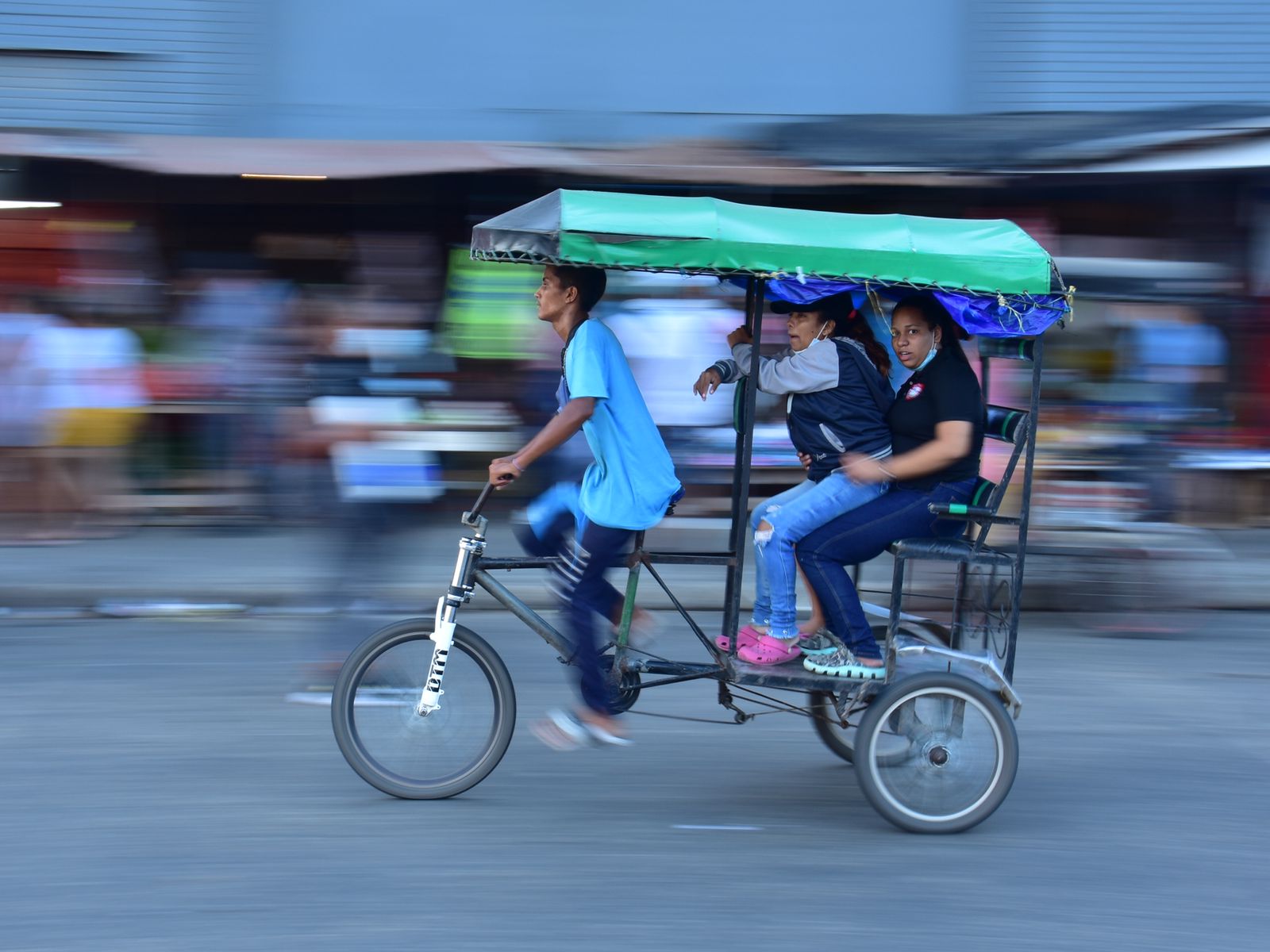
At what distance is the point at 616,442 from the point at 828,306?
Answer: 897 millimetres

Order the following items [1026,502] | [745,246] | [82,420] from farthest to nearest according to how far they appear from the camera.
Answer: [82,420], [1026,502], [745,246]

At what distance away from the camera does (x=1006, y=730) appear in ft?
15.3

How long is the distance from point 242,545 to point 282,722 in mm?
4383

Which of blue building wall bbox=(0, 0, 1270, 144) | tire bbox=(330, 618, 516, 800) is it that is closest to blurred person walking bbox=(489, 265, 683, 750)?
tire bbox=(330, 618, 516, 800)

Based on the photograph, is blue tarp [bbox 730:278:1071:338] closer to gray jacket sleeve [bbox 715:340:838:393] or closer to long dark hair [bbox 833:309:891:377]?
long dark hair [bbox 833:309:891:377]

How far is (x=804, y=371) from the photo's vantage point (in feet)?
15.8

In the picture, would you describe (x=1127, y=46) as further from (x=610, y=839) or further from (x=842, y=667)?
(x=610, y=839)

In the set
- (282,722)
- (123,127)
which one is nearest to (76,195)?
(123,127)

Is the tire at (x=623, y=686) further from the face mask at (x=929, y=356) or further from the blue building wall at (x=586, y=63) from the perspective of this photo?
the blue building wall at (x=586, y=63)

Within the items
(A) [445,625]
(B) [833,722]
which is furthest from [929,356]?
(A) [445,625]

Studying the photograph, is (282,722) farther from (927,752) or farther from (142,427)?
(142,427)

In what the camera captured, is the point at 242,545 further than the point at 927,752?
Yes

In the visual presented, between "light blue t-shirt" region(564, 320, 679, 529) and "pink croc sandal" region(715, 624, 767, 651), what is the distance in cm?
48

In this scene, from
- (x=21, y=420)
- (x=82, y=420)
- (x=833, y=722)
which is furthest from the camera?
(x=82, y=420)
